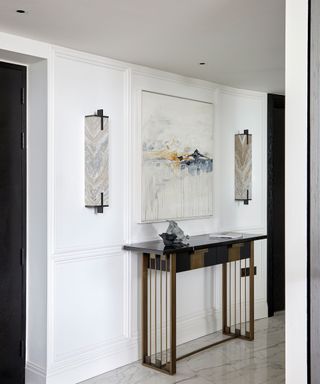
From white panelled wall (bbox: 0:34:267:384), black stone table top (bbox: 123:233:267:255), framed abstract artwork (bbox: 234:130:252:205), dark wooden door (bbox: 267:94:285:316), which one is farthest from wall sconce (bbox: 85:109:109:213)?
dark wooden door (bbox: 267:94:285:316)

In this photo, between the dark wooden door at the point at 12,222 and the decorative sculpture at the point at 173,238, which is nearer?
the dark wooden door at the point at 12,222

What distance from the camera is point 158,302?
4.33 m

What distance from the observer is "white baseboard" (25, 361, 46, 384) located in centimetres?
357

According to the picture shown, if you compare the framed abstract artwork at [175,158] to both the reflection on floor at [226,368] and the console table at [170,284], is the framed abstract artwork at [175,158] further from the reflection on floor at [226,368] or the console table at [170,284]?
the reflection on floor at [226,368]

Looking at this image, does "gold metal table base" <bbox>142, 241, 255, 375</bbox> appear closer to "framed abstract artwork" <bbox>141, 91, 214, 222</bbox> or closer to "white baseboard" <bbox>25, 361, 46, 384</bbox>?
"framed abstract artwork" <bbox>141, 91, 214, 222</bbox>

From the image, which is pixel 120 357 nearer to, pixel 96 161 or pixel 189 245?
pixel 189 245

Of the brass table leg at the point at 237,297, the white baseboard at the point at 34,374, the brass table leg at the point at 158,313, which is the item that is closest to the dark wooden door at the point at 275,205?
the brass table leg at the point at 237,297

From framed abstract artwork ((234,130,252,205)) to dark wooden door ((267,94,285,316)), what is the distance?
43 cm

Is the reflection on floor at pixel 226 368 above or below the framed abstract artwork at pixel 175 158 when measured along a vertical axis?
→ below

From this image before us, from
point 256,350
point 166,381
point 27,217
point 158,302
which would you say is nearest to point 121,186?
point 27,217

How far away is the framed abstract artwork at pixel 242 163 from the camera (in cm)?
514

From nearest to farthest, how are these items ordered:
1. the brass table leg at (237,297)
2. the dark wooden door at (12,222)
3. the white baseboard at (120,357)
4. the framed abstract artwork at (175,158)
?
the dark wooden door at (12,222)
the white baseboard at (120,357)
the framed abstract artwork at (175,158)
the brass table leg at (237,297)

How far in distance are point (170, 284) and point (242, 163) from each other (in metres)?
1.79

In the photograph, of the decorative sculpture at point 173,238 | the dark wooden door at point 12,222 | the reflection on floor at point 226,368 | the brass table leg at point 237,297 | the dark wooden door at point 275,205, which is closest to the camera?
the dark wooden door at point 12,222
